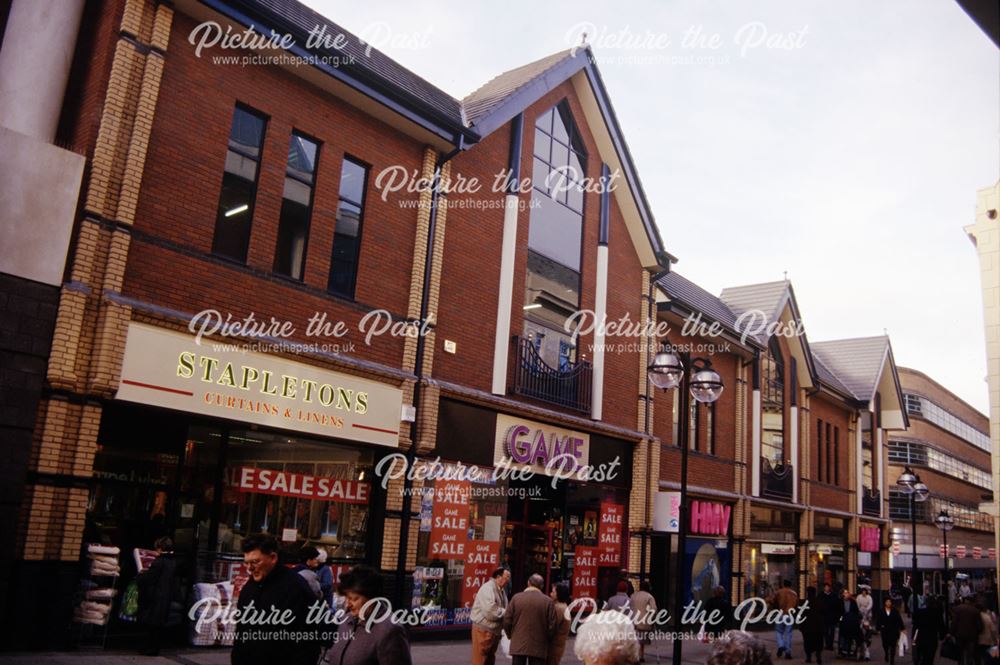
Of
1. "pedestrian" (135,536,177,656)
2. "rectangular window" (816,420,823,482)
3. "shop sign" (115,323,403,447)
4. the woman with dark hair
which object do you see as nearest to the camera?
the woman with dark hair

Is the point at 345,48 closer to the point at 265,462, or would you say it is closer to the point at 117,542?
the point at 265,462

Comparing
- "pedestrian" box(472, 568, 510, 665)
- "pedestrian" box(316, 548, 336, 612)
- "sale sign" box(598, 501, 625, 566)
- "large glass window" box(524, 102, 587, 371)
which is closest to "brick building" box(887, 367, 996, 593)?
"sale sign" box(598, 501, 625, 566)

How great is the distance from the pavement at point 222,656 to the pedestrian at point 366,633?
195 cm

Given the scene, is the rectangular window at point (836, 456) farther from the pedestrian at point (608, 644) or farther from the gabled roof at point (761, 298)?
the pedestrian at point (608, 644)

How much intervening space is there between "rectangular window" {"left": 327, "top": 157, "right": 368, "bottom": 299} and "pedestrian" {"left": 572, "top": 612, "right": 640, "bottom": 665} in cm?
1035

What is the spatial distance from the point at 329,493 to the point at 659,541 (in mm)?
11147

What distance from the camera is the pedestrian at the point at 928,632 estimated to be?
1680 cm

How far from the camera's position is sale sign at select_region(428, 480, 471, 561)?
50.2 feet

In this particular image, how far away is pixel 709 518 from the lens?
23359 millimetres

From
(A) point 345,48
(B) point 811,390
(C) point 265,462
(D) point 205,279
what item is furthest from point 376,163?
(B) point 811,390

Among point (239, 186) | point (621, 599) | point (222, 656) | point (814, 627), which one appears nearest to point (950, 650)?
point (814, 627)

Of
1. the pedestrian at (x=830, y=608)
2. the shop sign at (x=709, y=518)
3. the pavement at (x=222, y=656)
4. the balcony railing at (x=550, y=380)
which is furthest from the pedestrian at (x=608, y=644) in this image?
the shop sign at (x=709, y=518)

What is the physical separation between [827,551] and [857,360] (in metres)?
9.53

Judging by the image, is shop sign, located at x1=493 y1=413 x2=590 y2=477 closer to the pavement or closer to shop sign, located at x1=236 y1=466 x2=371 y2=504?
shop sign, located at x1=236 y1=466 x2=371 y2=504
